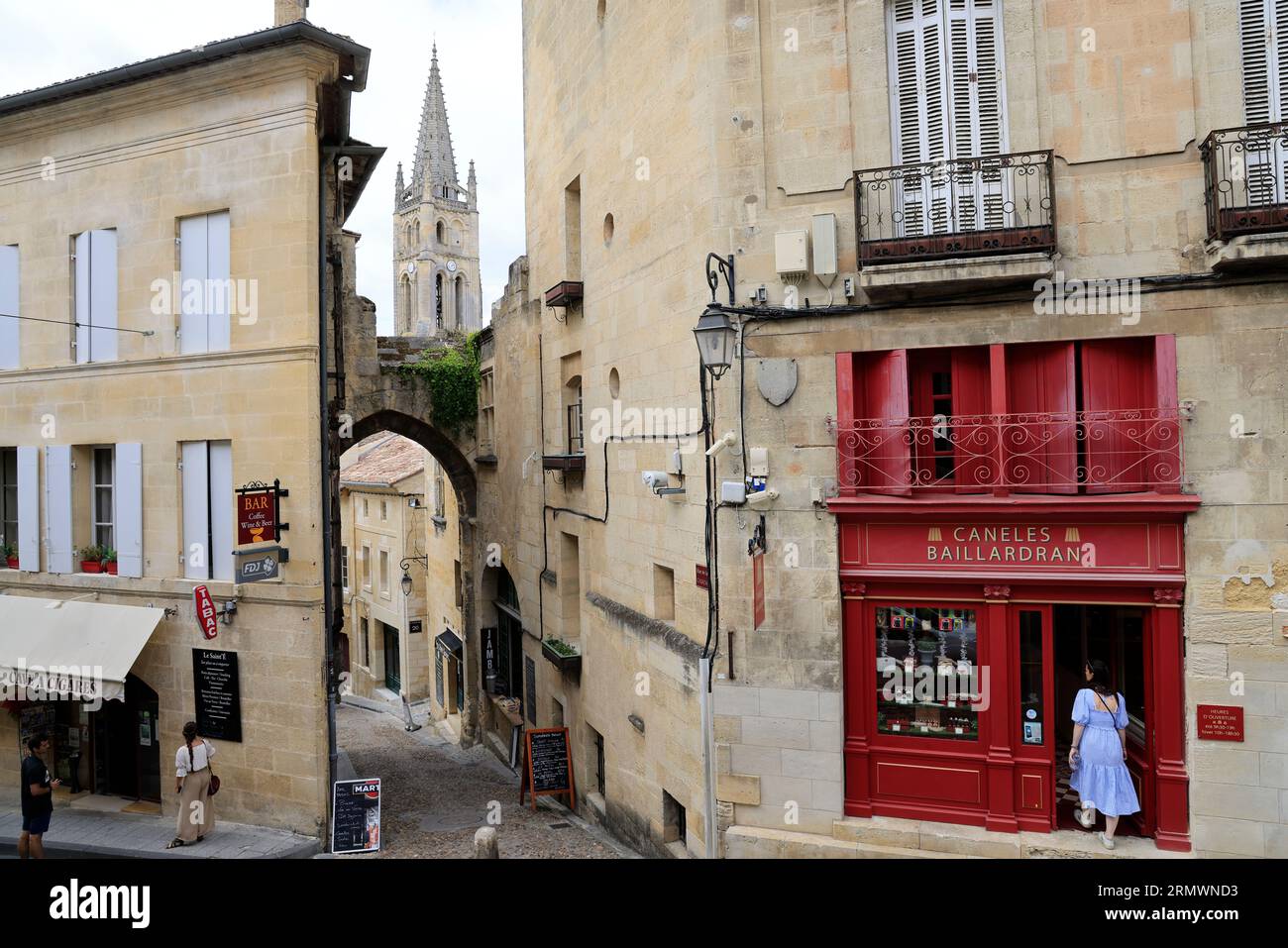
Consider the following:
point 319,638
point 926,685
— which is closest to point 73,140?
point 319,638

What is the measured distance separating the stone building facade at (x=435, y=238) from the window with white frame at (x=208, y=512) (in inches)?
2544

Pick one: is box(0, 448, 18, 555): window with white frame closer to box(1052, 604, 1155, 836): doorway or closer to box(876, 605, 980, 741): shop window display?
box(876, 605, 980, 741): shop window display

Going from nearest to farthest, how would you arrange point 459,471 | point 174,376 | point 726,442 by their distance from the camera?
point 726,442
point 174,376
point 459,471

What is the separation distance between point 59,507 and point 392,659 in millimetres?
23040

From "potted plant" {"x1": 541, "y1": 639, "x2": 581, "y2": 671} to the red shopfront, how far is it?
233 inches

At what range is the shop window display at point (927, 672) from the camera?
351 inches

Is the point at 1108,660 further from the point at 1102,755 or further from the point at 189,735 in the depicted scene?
the point at 189,735

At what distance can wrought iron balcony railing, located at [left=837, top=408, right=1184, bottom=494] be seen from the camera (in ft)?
27.1

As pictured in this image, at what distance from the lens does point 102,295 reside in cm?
1244

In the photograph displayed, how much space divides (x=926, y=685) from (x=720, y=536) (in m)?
2.48

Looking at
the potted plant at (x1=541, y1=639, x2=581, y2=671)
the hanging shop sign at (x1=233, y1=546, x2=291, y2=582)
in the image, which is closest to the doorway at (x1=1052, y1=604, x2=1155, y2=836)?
the potted plant at (x1=541, y1=639, x2=581, y2=671)

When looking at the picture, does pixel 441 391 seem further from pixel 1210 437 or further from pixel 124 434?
pixel 1210 437

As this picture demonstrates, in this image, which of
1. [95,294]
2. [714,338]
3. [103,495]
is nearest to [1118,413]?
[714,338]

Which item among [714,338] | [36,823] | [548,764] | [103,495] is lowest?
[548,764]
